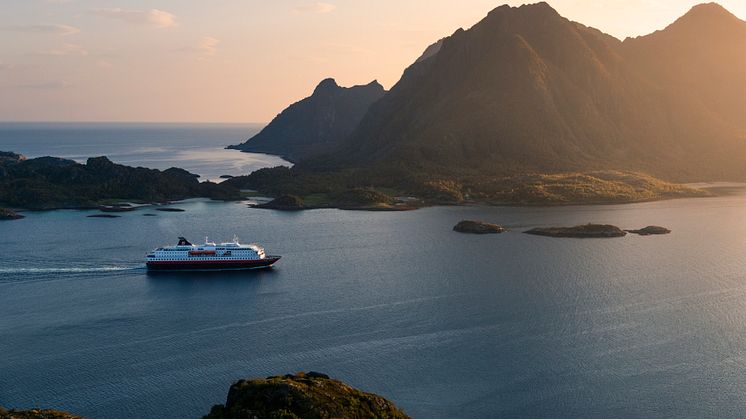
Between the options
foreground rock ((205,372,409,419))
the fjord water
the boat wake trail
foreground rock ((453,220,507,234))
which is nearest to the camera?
foreground rock ((205,372,409,419))

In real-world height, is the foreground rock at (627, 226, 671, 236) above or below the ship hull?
above

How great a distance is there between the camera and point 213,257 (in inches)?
5546

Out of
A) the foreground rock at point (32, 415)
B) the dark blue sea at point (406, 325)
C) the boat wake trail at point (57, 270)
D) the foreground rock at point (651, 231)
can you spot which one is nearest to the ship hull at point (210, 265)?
the dark blue sea at point (406, 325)

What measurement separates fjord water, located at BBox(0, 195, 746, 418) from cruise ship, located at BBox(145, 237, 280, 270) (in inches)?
105

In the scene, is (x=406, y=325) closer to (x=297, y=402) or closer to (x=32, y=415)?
(x=297, y=402)

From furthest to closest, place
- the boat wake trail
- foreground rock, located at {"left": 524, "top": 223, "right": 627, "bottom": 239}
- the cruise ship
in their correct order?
foreground rock, located at {"left": 524, "top": 223, "right": 627, "bottom": 239}, the cruise ship, the boat wake trail

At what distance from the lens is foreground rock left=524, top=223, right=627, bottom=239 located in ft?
557

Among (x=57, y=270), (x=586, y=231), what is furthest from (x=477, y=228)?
(x=57, y=270)

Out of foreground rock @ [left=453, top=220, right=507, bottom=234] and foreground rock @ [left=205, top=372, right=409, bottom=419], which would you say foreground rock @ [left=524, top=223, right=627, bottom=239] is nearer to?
foreground rock @ [left=453, top=220, right=507, bottom=234]

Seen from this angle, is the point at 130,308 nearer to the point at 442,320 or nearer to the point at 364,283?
the point at 364,283

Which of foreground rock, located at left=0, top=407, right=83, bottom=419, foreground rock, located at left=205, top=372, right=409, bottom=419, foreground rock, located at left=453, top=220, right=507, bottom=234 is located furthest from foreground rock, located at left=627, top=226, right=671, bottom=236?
foreground rock, located at left=0, top=407, right=83, bottom=419

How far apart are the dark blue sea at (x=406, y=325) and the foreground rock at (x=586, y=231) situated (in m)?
6.77

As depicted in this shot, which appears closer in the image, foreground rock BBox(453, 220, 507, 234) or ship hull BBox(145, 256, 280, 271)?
ship hull BBox(145, 256, 280, 271)

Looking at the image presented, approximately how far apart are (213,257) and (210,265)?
1.72 meters
